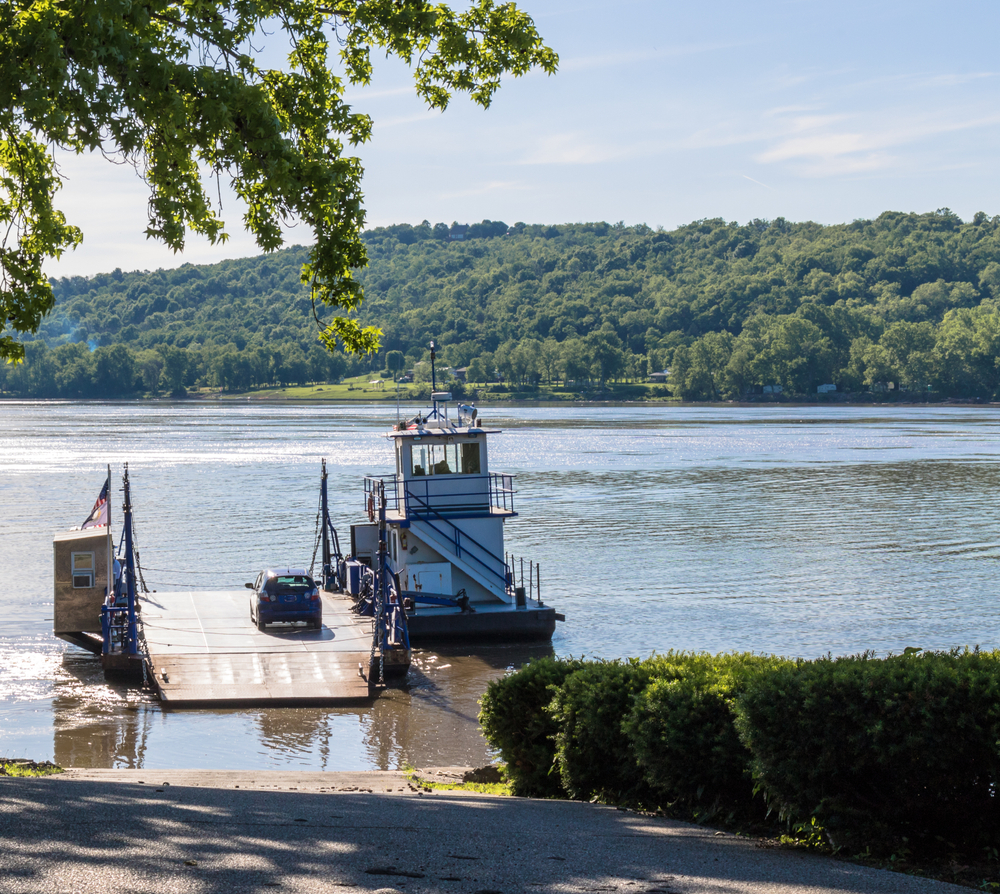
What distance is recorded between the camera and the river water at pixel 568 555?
20094 millimetres

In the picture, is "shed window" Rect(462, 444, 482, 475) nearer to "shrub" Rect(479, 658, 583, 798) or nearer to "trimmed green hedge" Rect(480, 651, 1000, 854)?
"shrub" Rect(479, 658, 583, 798)

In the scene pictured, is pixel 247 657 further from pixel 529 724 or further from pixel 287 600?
pixel 529 724

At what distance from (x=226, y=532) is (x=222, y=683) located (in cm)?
2655

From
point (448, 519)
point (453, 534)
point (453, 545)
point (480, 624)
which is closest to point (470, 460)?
point (448, 519)

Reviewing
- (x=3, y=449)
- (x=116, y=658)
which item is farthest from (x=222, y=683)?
(x=3, y=449)

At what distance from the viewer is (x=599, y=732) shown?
9781 mm

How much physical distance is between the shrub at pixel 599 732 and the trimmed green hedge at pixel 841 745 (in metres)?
0.24

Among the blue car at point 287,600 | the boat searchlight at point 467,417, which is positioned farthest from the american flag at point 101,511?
the boat searchlight at point 467,417

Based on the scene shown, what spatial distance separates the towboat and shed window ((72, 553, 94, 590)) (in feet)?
22.5

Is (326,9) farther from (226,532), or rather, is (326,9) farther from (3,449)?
(3,449)

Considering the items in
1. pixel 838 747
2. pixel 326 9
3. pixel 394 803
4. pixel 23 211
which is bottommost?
pixel 394 803

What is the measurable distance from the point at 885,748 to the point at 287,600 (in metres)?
18.9

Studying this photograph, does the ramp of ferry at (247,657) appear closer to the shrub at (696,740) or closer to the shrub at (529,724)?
the shrub at (529,724)

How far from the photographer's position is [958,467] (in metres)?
71.8
